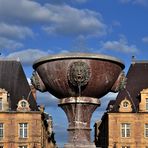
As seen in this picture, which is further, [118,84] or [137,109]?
[137,109]

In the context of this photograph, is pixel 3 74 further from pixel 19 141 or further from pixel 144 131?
pixel 144 131

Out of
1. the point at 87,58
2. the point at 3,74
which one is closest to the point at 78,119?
the point at 87,58

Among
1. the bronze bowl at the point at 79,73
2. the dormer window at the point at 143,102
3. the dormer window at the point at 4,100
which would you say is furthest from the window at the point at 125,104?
the bronze bowl at the point at 79,73

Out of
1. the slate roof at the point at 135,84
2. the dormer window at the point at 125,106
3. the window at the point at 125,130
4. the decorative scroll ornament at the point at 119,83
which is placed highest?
the slate roof at the point at 135,84

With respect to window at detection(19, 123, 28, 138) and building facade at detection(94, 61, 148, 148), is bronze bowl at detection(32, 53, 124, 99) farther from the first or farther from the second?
window at detection(19, 123, 28, 138)

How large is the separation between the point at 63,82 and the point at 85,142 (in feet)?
5.23

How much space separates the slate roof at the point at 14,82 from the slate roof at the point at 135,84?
8220 millimetres

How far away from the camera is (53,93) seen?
46.4 feet

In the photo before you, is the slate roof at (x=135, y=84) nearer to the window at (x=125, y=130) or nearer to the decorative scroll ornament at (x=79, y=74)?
the window at (x=125, y=130)

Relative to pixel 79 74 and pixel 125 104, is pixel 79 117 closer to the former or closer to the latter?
pixel 79 74

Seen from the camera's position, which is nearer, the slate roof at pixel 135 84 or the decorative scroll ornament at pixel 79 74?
the decorative scroll ornament at pixel 79 74

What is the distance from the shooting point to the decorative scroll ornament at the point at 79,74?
522 inches

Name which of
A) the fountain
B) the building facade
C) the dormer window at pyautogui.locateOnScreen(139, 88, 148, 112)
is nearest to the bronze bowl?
the fountain

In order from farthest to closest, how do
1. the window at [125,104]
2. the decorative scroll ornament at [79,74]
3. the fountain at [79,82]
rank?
the window at [125,104] < the fountain at [79,82] < the decorative scroll ornament at [79,74]
